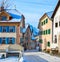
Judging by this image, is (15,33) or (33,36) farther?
(33,36)

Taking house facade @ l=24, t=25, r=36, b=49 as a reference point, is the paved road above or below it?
below

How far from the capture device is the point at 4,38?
51531 millimetres

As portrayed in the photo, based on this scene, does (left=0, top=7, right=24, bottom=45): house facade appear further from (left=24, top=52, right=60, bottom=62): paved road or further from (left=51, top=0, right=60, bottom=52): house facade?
(left=24, top=52, right=60, bottom=62): paved road

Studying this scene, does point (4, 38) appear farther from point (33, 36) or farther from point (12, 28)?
point (33, 36)


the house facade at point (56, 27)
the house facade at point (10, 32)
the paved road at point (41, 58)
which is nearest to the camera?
the paved road at point (41, 58)

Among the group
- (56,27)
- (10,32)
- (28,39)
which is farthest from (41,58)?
(28,39)

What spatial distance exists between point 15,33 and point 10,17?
421 cm

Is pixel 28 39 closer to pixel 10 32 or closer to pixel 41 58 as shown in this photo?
pixel 10 32

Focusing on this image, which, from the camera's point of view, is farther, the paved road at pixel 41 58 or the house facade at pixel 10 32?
the house facade at pixel 10 32

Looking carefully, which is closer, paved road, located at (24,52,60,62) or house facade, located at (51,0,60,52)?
paved road, located at (24,52,60,62)

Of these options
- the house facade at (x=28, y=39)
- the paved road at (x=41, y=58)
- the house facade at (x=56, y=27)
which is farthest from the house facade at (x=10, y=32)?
the house facade at (x=28, y=39)

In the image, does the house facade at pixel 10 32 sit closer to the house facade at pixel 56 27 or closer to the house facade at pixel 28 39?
Answer: the house facade at pixel 56 27

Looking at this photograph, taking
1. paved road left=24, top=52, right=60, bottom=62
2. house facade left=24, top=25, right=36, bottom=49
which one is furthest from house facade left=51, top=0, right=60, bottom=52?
house facade left=24, top=25, right=36, bottom=49

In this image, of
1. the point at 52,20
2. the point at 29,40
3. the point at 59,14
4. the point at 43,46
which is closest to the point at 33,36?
the point at 29,40
